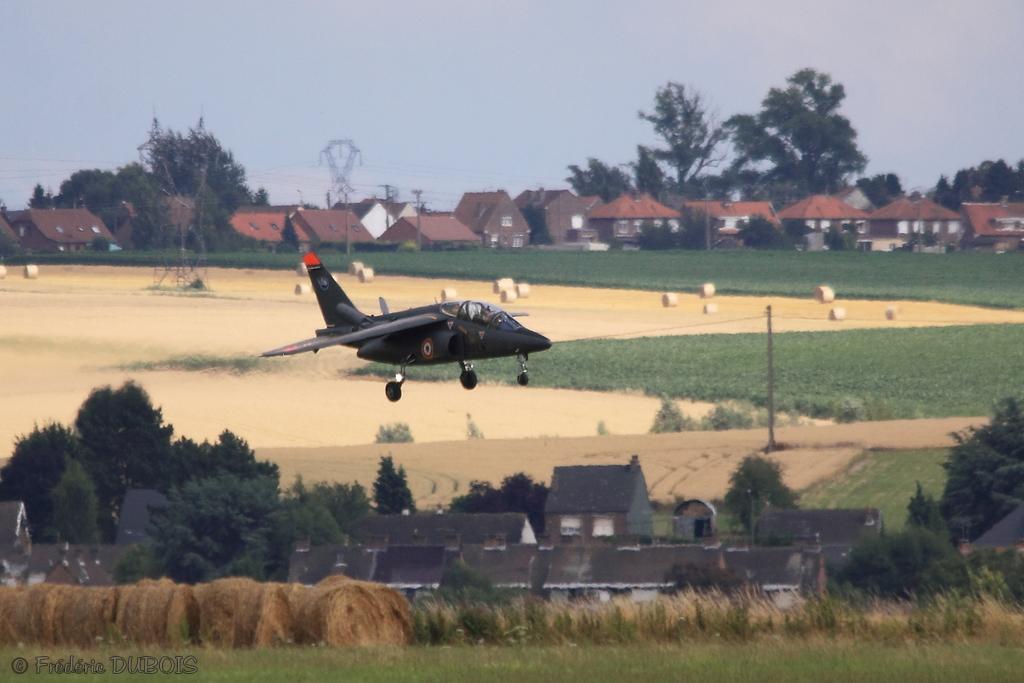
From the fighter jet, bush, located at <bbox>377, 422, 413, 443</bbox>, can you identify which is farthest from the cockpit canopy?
bush, located at <bbox>377, 422, 413, 443</bbox>

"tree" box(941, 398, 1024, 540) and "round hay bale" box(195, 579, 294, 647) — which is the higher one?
"round hay bale" box(195, 579, 294, 647)

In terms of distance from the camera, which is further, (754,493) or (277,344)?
(277,344)

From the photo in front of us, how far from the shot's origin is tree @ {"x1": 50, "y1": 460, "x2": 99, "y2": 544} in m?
102

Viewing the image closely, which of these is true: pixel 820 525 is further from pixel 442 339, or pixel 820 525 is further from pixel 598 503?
pixel 442 339

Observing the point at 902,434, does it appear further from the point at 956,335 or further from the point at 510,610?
the point at 510,610

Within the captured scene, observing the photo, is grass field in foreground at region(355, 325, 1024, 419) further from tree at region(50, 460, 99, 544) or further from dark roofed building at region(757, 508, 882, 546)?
dark roofed building at region(757, 508, 882, 546)

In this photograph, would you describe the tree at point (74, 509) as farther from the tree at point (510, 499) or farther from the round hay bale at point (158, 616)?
the round hay bale at point (158, 616)

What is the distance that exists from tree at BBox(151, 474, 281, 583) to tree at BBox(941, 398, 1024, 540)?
29212 mm

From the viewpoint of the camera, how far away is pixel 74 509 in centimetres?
10212

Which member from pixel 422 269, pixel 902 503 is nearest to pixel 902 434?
pixel 902 503

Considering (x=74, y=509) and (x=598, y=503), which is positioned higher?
(x=598, y=503)

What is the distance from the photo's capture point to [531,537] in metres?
92.6

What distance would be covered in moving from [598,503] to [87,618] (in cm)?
4872

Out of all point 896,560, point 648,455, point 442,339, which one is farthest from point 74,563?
point 442,339
